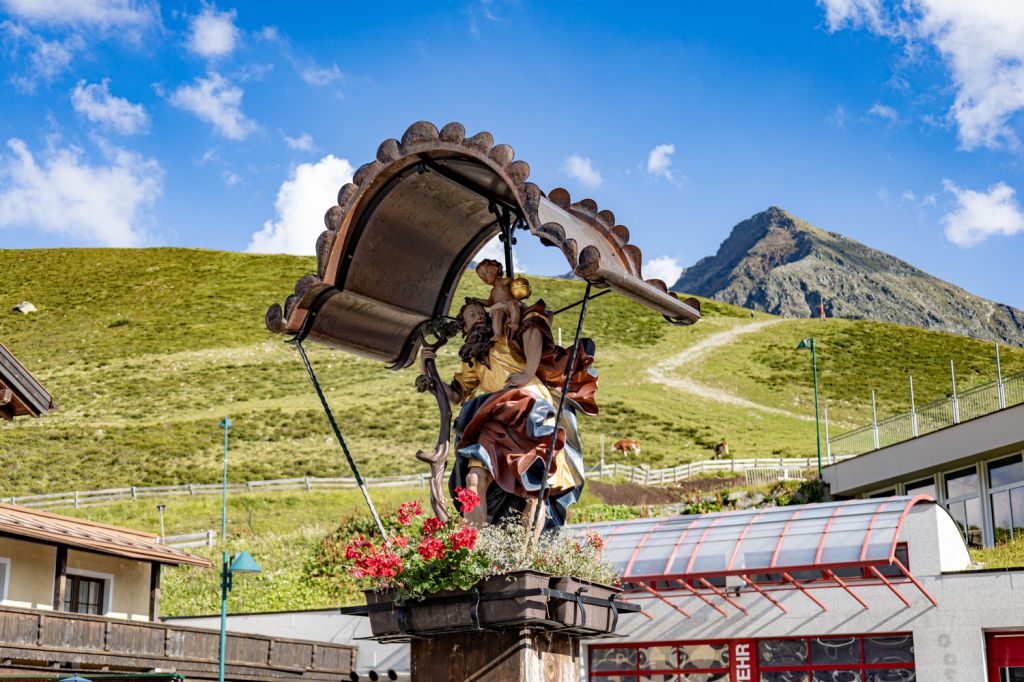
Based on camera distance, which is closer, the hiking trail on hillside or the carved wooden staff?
the carved wooden staff

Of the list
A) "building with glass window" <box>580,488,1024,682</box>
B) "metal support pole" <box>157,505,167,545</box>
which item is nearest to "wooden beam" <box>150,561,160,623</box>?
"building with glass window" <box>580,488,1024,682</box>

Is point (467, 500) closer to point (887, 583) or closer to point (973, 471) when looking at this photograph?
point (887, 583)

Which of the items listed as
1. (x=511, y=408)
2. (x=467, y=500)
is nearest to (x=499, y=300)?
(x=511, y=408)

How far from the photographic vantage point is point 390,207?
9.58 metres

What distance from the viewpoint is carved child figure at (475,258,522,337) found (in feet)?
30.6

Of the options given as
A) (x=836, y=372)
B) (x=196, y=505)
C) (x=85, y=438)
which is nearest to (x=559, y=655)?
(x=196, y=505)

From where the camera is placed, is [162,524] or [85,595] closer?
[85,595]

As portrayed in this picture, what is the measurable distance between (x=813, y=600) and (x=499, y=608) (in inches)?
703

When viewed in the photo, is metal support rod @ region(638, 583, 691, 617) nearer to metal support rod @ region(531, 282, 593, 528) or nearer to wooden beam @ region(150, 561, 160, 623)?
wooden beam @ region(150, 561, 160, 623)

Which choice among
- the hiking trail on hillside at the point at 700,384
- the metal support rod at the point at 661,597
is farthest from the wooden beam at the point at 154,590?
the hiking trail on hillside at the point at 700,384

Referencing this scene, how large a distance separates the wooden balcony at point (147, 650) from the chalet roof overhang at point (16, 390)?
792 centimetres

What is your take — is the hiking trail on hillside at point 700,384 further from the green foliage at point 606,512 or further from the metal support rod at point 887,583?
the metal support rod at point 887,583

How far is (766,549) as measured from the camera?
2355 cm

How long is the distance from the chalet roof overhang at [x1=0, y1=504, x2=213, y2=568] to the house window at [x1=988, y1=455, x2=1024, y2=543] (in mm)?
21044
